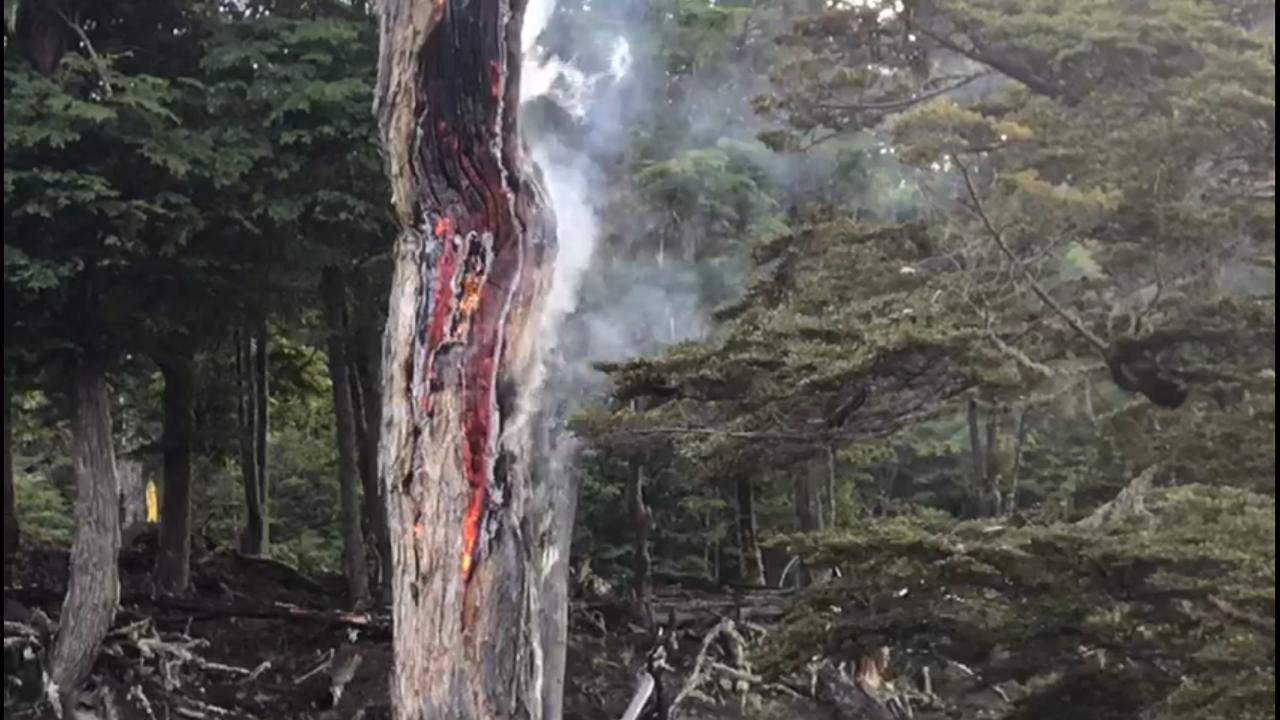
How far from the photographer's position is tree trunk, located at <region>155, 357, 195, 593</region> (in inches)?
435

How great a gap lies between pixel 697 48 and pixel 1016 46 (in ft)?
19.2

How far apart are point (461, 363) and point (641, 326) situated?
24.0ft

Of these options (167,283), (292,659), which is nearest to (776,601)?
(292,659)

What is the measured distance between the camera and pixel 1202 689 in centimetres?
409

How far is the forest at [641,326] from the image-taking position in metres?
5.33

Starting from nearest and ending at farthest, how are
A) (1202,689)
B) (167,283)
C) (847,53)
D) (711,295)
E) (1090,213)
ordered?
1. (1202,689)
2. (1090,213)
3. (847,53)
4. (167,283)
5. (711,295)

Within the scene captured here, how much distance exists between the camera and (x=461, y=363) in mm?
5434

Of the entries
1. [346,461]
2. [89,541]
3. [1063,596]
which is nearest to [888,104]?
[1063,596]

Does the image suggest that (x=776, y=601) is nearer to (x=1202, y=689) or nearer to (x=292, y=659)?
(x=292, y=659)

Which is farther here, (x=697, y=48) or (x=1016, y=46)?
(x=697, y=48)

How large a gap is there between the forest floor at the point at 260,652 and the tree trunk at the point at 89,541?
0.77 feet

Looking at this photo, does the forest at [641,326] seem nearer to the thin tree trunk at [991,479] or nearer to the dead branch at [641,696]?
the dead branch at [641,696]

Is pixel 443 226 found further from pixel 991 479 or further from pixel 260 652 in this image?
pixel 991 479

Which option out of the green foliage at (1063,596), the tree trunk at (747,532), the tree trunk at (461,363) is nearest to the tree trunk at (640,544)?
the tree trunk at (747,532)
